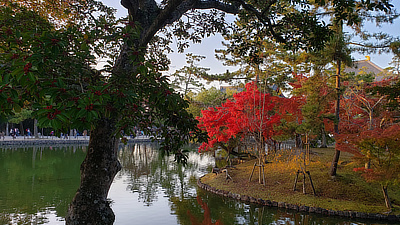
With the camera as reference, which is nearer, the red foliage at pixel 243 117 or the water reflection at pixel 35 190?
the water reflection at pixel 35 190

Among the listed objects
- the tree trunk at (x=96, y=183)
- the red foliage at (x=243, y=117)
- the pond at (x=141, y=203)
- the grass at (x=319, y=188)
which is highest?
the red foliage at (x=243, y=117)

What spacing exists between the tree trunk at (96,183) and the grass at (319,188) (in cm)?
664

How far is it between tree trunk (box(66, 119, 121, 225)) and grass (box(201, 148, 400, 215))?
664cm

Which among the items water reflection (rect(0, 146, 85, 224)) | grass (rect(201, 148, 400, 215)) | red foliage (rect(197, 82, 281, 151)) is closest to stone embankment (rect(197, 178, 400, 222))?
grass (rect(201, 148, 400, 215))

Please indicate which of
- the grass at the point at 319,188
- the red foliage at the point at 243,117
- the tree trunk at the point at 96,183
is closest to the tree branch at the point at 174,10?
the tree trunk at the point at 96,183

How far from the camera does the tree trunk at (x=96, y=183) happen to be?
3961mm

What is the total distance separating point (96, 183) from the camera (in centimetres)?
406

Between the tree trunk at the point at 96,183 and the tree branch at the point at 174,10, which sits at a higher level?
the tree branch at the point at 174,10

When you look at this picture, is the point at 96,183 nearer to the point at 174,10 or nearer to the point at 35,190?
the point at 174,10

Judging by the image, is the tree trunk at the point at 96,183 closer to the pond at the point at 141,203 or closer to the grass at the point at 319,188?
the pond at the point at 141,203

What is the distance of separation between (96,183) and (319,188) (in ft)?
26.2

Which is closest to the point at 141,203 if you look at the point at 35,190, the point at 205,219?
the point at 205,219

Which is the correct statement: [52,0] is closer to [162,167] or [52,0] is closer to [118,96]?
[118,96]

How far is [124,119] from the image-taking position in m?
2.79
